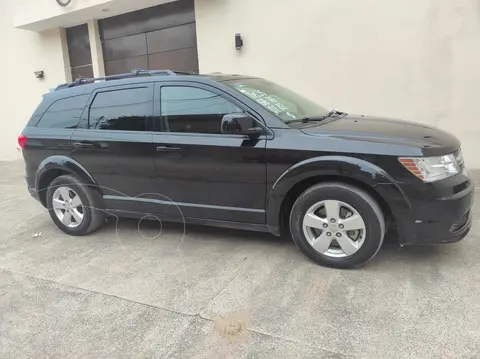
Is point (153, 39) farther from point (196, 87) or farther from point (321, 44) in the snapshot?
point (196, 87)

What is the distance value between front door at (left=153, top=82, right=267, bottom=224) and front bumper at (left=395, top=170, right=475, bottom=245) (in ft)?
4.03

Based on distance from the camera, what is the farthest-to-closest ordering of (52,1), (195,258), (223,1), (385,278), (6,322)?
(52,1) → (223,1) → (195,258) → (385,278) → (6,322)

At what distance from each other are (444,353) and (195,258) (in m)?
2.24

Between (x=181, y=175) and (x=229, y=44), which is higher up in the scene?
(x=229, y=44)

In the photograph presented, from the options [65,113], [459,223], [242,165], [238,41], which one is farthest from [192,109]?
[238,41]

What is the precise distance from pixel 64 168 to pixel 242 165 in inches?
89.2

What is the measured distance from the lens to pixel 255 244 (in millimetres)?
4039

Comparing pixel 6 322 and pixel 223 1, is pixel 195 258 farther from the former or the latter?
pixel 223 1

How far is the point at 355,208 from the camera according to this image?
3.20 metres

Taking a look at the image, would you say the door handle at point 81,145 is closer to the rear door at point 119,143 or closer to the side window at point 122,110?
the rear door at point 119,143

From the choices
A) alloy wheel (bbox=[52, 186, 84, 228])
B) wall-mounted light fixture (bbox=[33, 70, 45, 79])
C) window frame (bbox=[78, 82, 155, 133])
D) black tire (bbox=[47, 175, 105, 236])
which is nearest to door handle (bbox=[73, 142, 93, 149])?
window frame (bbox=[78, 82, 155, 133])

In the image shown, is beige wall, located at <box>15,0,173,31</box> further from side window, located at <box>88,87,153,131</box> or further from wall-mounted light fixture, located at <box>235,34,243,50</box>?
side window, located at <box>88,87,153,131</box>

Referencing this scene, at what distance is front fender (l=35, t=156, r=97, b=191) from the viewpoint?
175 inches

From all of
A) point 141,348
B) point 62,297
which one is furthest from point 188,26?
point 141,348
